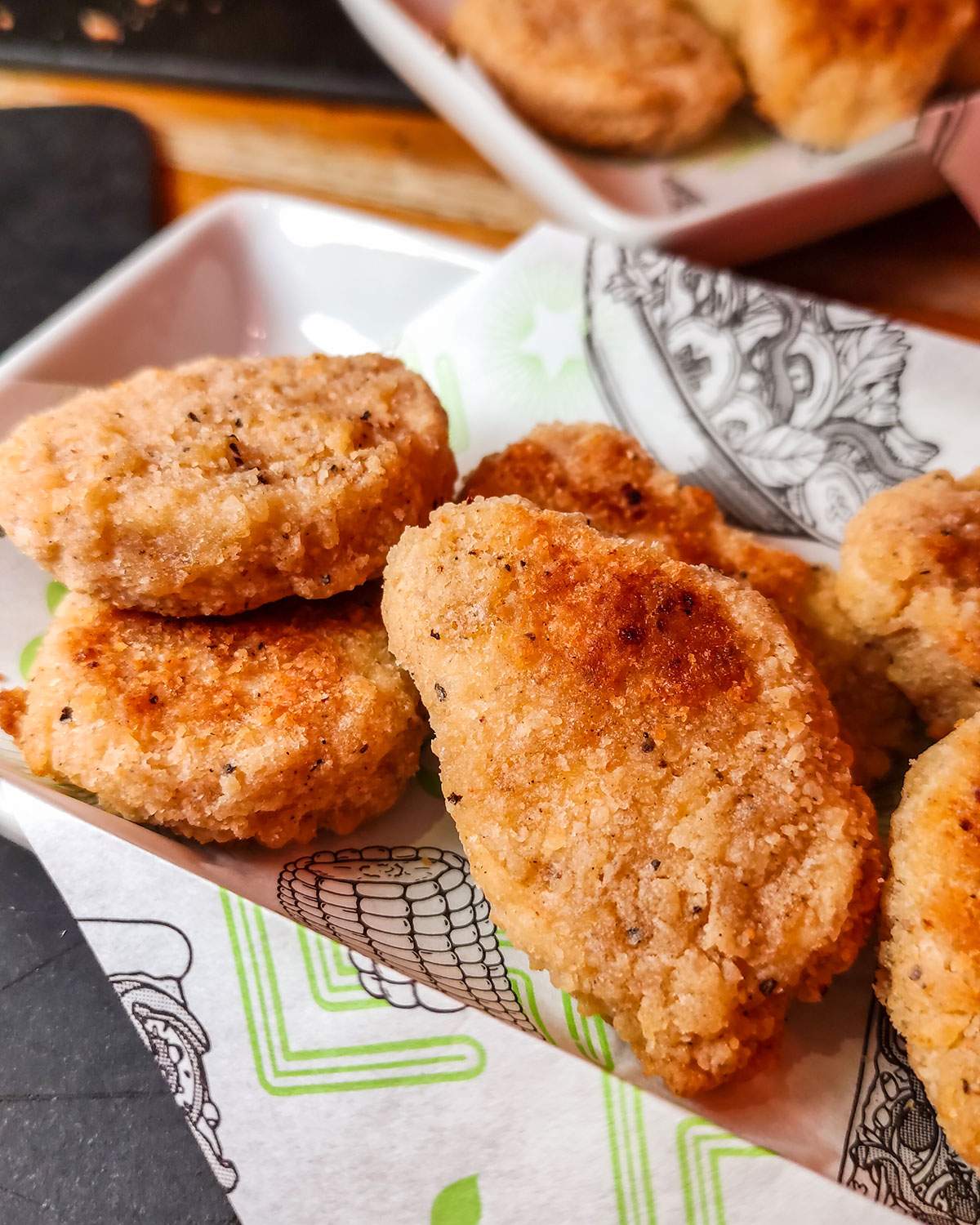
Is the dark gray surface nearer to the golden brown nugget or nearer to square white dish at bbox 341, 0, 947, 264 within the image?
square white dish at bbox 341, 0, 947, 264

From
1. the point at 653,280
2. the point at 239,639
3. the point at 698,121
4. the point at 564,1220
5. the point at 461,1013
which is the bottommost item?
the point at 564,1220

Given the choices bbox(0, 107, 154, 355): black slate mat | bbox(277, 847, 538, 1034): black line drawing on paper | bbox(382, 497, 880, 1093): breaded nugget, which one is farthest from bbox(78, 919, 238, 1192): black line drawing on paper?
bbox(0, 107, 154, 355): black slate mat

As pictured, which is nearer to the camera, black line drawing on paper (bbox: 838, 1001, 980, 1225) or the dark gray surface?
black line drawing on paper (bbox: 838, 1001, 980, 1225)

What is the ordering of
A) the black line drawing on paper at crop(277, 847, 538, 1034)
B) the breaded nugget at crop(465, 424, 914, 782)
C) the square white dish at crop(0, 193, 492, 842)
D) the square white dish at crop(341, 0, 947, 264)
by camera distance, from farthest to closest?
the square white dish at crop(341, 0, 947, 264), the square white dish at crop(0, 193, 492, 842), the breaded nugget at crop(465, 424, 914, 782), the black line drawing on paper at crop(277, 847, 538, 1034)

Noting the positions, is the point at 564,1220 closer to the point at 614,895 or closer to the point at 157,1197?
the point at 614,895

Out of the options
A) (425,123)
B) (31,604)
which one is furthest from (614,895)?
(425,123)

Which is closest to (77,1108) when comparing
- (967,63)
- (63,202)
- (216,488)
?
(216,488)

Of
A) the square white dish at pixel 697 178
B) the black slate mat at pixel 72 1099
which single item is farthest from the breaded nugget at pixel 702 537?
the black slate mat at pixel 72 1099
